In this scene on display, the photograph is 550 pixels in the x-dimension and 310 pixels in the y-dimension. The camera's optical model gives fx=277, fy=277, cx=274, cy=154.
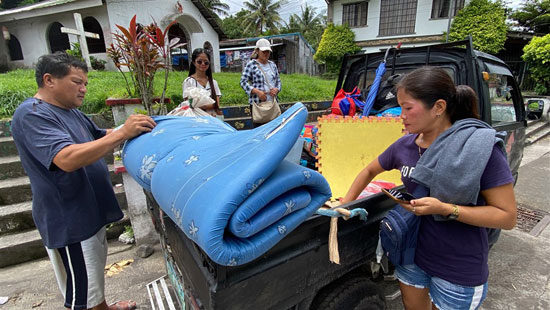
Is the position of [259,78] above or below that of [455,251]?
above

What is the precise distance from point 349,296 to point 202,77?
294 centimetres

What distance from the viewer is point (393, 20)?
17891mm

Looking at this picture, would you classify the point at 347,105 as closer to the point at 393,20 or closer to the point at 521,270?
the point at 521,270

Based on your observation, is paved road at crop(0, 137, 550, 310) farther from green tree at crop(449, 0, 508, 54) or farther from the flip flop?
green tree at crop(449, 0, 508, 54)

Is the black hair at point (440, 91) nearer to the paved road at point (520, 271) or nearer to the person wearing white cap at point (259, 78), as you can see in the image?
the paved road at point (520, 271)

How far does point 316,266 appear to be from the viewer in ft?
4.22

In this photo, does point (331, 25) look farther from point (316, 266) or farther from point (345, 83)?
point (316, 266)

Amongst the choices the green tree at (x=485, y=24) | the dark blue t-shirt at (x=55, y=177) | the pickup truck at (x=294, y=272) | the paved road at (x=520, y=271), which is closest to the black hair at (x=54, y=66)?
the dark blue t-shirt at (x=55, y=177)

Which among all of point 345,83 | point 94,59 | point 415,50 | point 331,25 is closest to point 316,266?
point 415,50

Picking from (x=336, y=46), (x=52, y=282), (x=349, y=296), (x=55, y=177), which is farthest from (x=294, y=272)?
(x=336, y=46)

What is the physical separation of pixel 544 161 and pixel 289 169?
25.4ft

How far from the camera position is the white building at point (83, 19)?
10945 mm

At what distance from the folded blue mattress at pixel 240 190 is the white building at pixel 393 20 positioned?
19230 millimetres

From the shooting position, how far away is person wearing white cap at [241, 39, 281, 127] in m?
3.71
